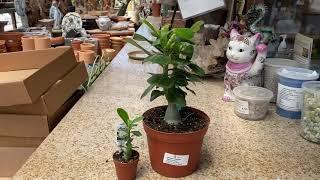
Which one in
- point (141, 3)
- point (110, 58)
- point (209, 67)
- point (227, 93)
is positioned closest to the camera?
point (227, 93)

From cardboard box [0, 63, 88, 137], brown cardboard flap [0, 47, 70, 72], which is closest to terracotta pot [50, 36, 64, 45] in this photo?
brown cardboard flap [0, 47, 70, 72]

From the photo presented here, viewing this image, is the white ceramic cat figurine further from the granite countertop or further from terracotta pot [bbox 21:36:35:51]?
terracotta pot [bbox 21:36:35:51]

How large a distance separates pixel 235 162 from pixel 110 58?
1460 mm

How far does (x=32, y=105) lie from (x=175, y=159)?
0.56m

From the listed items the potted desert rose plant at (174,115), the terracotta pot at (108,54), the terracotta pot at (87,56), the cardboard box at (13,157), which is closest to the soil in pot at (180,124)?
the potted desert rose plant at (174,115)

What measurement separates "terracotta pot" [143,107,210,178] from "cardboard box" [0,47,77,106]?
46cm

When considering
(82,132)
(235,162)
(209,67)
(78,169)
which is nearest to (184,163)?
(235,162)

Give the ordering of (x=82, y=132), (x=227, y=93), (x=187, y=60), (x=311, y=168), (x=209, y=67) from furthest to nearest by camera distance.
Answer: (x=209, y=67) < (x=227, y=93) < (x=82, y=132) < (x=311, y=168) < (x=187, y=60)

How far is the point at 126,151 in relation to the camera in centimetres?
77

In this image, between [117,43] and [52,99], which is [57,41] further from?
[52,99]

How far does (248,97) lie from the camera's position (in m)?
1.12

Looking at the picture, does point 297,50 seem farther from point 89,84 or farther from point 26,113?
point 26,113

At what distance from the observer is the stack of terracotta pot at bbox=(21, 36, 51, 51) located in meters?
2.11

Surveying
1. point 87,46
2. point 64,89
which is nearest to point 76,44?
point 87,46
